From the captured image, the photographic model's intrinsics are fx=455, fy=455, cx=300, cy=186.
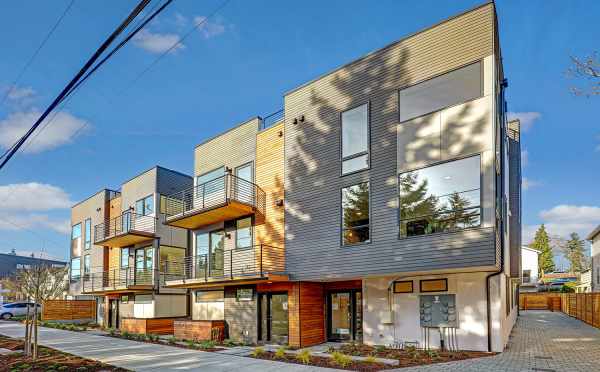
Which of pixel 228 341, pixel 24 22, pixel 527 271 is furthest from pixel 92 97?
pixel 527 271

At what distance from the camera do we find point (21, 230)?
105 ft

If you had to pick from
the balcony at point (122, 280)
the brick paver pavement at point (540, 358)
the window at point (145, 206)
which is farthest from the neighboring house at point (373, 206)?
the window at point (145, 206)

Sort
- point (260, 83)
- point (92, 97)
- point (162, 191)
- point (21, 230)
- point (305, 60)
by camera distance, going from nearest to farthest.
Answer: point (92, 97) → point (305, 60) → point (260, 83) → point (162, 191) → point (21, 230)

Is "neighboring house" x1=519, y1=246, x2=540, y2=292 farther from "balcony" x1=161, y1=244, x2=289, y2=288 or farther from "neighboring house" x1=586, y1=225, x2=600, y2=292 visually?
"balcony" x1=161, y1=244, x2=289, y2=288

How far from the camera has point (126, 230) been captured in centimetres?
2433

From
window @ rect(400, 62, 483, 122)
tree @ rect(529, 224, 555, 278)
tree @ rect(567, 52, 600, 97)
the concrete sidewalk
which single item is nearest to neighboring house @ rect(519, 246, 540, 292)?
tree @ rect(529, 224, 555, 278)

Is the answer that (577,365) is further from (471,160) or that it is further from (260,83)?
(260,83)

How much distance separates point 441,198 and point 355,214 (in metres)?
2.80

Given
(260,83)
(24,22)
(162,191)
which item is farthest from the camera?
(162,191)

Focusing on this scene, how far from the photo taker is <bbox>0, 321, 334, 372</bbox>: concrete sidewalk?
10867 millimetres

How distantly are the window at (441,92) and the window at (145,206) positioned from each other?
15.6 metres

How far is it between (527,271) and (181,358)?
4226cm

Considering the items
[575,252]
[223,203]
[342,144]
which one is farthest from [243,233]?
[575,252]

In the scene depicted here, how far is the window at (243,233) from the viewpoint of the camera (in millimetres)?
17234
